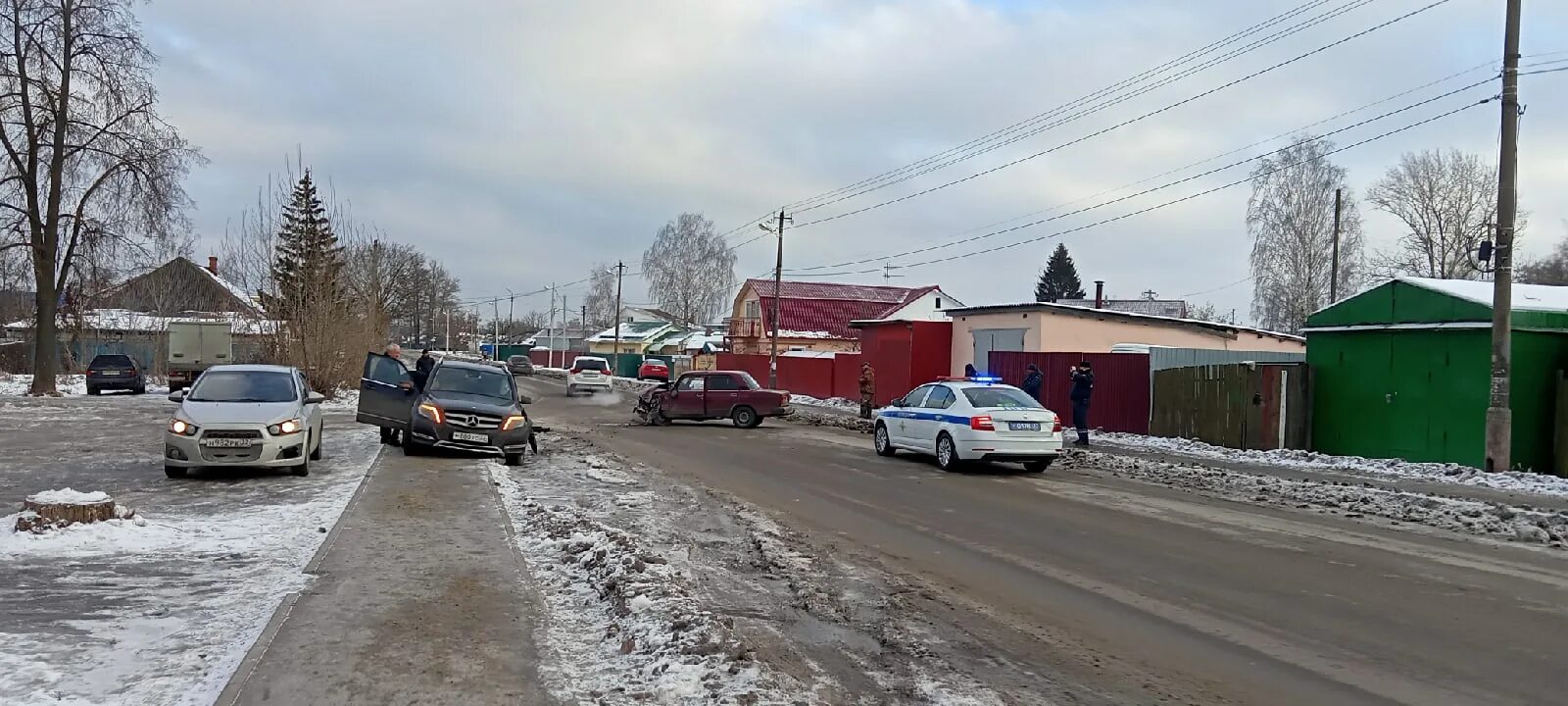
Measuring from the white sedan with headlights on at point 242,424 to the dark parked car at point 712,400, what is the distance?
1266cm

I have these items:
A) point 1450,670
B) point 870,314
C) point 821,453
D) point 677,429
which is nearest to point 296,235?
point 677,429

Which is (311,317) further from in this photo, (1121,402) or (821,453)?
(1121,402)

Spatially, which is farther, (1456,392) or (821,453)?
(821,453)

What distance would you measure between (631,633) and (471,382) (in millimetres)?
11991

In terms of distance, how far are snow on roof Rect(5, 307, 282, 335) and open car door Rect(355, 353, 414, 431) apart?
58.6 feet

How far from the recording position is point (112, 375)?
39750 millimetres

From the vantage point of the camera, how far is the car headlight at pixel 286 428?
13.4 metres

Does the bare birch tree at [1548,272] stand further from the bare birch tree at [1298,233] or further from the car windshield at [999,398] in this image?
the car windshield at [999,398]

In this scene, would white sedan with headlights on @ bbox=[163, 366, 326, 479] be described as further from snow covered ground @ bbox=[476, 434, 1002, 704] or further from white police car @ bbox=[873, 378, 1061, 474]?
white police car @ bbox=[873, 378, 1061, 474]

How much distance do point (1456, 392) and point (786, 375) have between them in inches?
1299

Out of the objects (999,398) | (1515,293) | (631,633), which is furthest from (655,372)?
(631,633)

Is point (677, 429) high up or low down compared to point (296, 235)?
down

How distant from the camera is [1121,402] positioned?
25.2 meters

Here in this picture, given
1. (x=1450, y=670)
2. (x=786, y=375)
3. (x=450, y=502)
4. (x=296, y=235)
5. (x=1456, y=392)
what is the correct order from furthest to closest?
(x=786, y=375), (x=296, y=235), (x=1456, y=392), (x=450, y=502), (x=1450, y=670)
